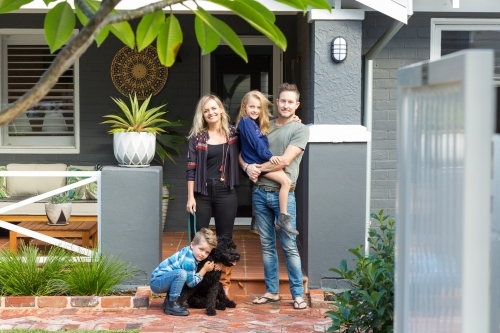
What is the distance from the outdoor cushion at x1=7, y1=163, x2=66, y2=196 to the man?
3.84 m

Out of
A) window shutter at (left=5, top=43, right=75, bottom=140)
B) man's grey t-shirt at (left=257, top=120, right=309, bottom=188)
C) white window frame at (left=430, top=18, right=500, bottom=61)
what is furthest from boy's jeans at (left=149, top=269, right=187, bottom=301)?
window shutter at (left=5, top=43, right=75, bottom=140)

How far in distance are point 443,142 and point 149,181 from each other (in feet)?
18.0

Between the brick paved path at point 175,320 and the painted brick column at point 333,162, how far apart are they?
0.61m

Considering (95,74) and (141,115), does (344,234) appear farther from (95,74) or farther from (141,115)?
(95,74)

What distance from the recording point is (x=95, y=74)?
10.0 meters

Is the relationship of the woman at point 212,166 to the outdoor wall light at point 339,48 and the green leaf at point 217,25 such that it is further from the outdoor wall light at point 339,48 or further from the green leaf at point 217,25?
the green leaf at point 217,25

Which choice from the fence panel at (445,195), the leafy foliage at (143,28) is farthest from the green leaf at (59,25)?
the fence panel at (445,195)

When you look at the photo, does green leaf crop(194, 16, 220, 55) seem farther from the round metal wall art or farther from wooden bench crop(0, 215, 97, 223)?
the round metal wall art

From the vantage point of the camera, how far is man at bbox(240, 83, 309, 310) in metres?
6.55

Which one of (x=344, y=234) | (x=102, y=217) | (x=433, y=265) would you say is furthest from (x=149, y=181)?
(x=433, y=265)

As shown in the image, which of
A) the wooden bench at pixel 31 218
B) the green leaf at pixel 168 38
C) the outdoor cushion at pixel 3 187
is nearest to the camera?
the green leaf at pixel 168 38

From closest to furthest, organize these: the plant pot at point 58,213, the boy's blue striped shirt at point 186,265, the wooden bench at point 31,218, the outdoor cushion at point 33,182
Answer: the boy's blue striped shirt at point 186,265 < the plant pot at point 58,213 < the wooden bench at point 31,218 < the outdoor cushion at point 33,182

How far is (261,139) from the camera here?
6.58m

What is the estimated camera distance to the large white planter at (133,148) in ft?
23.9
